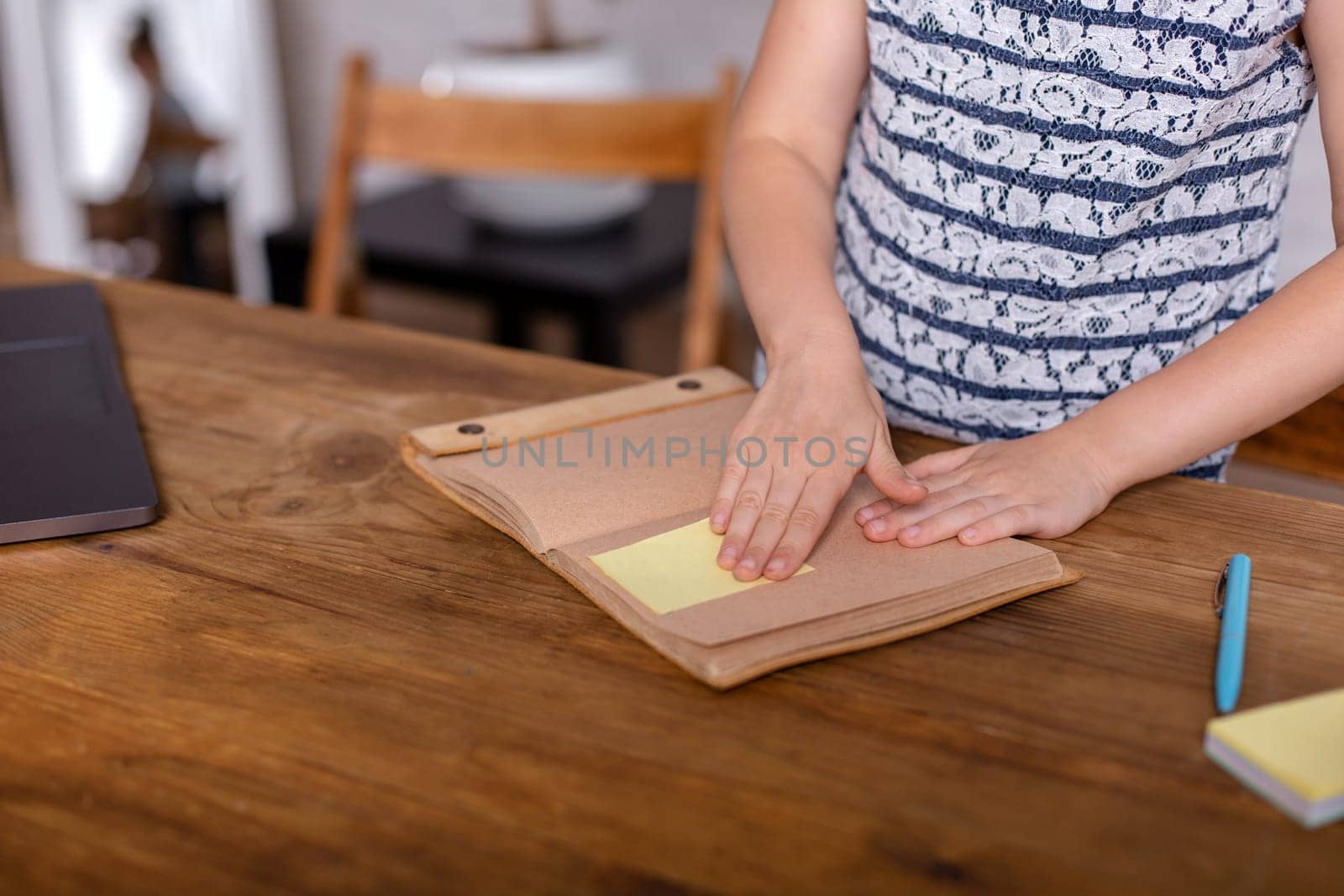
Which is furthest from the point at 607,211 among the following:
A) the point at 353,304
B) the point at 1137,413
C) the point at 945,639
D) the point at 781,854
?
the point at 781,854

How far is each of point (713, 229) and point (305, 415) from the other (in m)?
0.65

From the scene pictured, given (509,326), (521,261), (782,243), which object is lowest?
(509,326)

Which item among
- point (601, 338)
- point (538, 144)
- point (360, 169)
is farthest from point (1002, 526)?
point (360, 169)

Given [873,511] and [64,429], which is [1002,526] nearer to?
[873,511]

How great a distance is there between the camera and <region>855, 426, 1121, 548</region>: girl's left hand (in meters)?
0.67

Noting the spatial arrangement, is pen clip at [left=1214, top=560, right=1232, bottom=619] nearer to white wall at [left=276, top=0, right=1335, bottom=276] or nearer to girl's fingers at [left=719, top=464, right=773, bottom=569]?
girl's fingers at [left=719, top=464, right=773, bottom=569]

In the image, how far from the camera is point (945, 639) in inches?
23.4

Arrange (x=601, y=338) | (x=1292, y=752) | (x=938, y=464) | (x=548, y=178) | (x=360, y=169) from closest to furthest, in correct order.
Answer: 1. (x=1292, y=752)
2. (x=938, y=464)
3. (x=601, y=338)
4. (x=548, y=178)
5. (x=360, y=169)

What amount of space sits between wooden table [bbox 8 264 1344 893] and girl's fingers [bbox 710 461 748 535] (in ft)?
0.29

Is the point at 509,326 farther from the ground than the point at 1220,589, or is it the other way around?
the point at 1220,589

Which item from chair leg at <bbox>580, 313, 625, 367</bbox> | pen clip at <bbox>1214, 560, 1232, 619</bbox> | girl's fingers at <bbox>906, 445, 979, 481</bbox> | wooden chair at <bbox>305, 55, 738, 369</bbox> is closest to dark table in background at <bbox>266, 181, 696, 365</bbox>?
chair leg at <bbox>580, 313, 625, 367</bbox>

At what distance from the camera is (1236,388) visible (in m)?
0.72

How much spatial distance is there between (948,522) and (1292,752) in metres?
0.21

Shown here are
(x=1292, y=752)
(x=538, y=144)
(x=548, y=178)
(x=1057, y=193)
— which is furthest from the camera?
(x=548, y=178)
